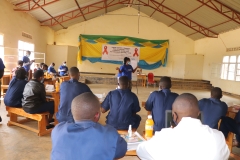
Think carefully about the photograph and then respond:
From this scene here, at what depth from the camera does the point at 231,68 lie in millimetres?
9625

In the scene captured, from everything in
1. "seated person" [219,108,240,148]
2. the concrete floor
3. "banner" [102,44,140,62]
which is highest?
"banner" [102,44,140,62]

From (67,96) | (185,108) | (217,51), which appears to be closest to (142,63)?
(217,51)

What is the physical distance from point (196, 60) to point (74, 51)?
23.0ft

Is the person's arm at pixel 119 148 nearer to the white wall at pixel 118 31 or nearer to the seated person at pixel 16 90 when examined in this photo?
the seated person at pixel 16 90

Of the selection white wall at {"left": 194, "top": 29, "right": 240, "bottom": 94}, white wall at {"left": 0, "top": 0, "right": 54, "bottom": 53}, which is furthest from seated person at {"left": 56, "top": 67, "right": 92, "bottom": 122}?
white wall at {"left": 194, "top": 29, "right": 240, "bottom": 94}

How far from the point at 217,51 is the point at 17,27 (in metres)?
9.09

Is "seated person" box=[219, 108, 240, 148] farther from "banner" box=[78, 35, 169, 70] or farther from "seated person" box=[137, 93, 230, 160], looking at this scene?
"banner" box=[78, 35, 169, 70]

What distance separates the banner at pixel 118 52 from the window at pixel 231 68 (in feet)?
15.2

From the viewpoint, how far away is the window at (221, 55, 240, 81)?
911 cm

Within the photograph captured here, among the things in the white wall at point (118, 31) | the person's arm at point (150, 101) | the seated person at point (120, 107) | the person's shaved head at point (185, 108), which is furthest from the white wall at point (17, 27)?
the person's shaved head at point (185, 108)

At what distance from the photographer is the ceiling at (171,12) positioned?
8.20 m

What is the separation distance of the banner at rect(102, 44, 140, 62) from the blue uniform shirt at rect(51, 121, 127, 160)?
11.6 metres

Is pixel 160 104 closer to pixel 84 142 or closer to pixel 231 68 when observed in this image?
pixel 84 142

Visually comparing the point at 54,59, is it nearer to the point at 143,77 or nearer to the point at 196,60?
the point at 143,77
